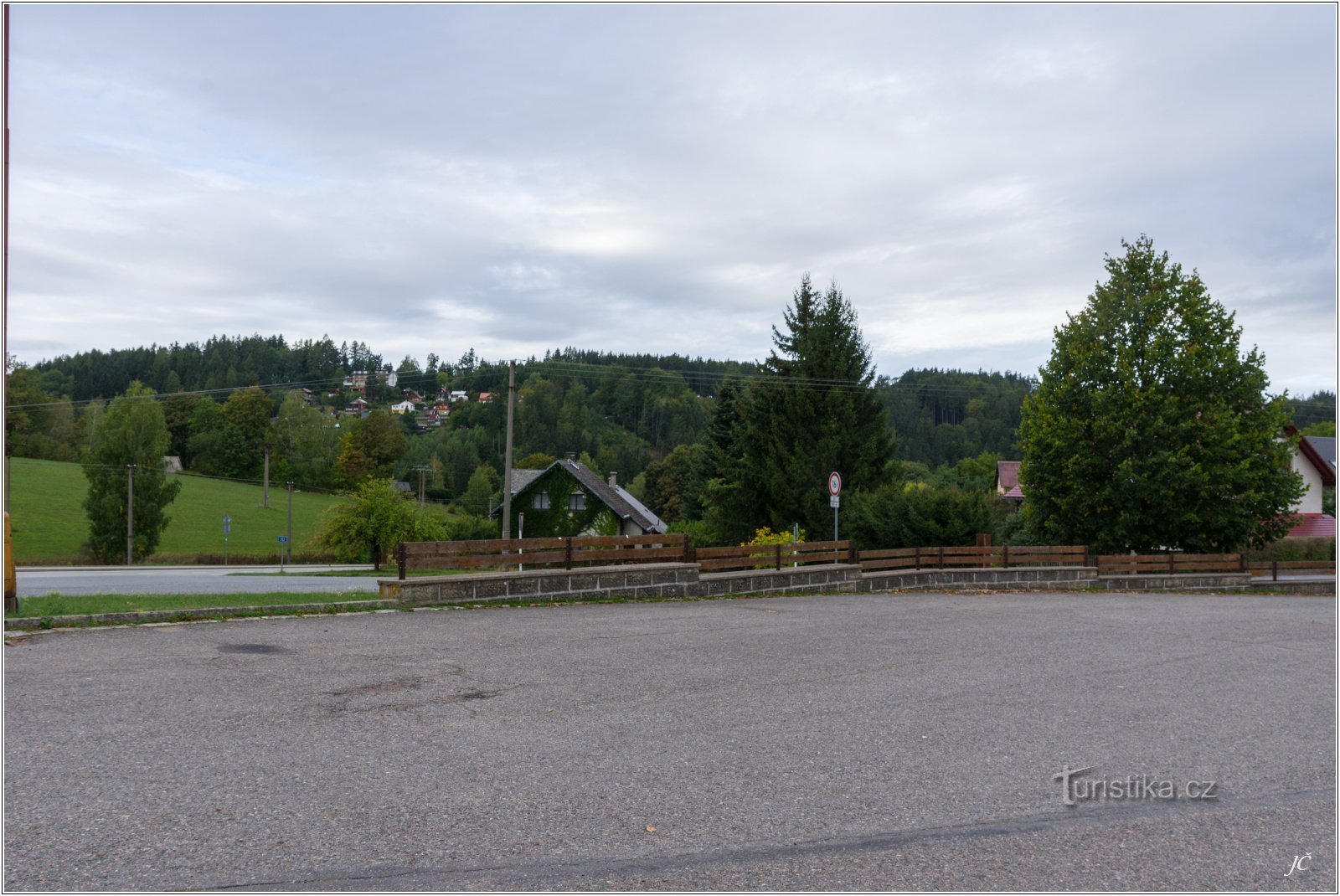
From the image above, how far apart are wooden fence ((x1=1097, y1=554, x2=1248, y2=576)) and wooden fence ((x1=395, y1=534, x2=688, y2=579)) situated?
14854mm

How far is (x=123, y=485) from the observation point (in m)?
64.5

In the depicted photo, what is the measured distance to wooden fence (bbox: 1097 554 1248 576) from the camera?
28625 mm

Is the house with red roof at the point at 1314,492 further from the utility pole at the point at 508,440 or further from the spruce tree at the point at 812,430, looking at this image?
the utility pole at the point at 508,440

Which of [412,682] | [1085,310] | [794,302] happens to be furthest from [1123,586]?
[412,682]

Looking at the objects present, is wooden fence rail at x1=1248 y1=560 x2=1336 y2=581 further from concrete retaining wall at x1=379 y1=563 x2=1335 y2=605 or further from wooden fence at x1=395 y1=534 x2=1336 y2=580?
concrete retaining wall at x1=379 y1=563 x2=1335 y2=605

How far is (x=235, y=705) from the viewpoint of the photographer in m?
7.53

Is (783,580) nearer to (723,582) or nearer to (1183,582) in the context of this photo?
(723,582)

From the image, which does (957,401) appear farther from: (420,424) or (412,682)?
(412,682)

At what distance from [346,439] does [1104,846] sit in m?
111

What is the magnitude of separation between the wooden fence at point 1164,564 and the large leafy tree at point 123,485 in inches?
2207

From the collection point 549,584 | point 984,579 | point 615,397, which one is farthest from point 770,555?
point 615,397

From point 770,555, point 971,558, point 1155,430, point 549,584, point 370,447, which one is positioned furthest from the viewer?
point 370,447

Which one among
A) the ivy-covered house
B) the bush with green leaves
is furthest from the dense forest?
the bush with green leaves
